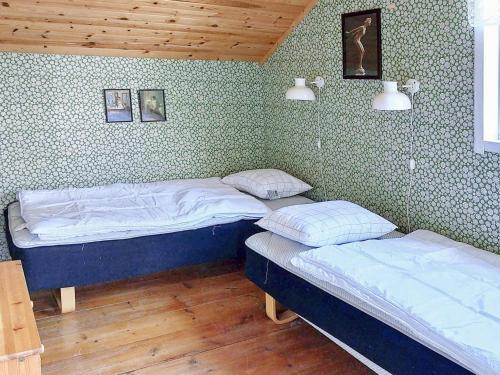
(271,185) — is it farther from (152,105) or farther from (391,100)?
(391,100)

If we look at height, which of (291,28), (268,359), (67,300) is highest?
(291,28)

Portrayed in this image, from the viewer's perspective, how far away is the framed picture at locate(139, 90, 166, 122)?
4102 mm

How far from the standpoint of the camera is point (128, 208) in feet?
11.0

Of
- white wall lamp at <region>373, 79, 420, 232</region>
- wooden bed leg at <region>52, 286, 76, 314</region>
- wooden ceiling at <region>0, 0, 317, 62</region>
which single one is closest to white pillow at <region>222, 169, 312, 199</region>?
wooden ceiling at <region>0, 0, 317, 62</region>

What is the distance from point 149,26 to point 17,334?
Result: 97.4 inches

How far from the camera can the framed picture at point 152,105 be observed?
13.5 feet

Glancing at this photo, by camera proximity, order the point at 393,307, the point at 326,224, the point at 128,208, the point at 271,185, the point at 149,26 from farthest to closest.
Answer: the point at 271,185 < the point at 149,26 < the point at 128,208 < the point at 326,224 < the point at 393,307

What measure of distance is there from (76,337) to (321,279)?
138 centimetres

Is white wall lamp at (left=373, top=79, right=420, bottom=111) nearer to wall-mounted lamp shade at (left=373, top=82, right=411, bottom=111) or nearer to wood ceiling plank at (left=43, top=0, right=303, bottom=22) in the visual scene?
wall-mounted lamp shade at (left=373, top=82, right=411, bottom=111)

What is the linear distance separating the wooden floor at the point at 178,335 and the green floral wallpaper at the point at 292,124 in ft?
3.18

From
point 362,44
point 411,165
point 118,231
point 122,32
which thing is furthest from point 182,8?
point 411,165

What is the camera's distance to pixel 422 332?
1.76 metres

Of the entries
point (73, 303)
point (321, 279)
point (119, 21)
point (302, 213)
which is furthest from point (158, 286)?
point (119, 21)

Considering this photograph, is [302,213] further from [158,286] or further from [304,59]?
[304,59]
